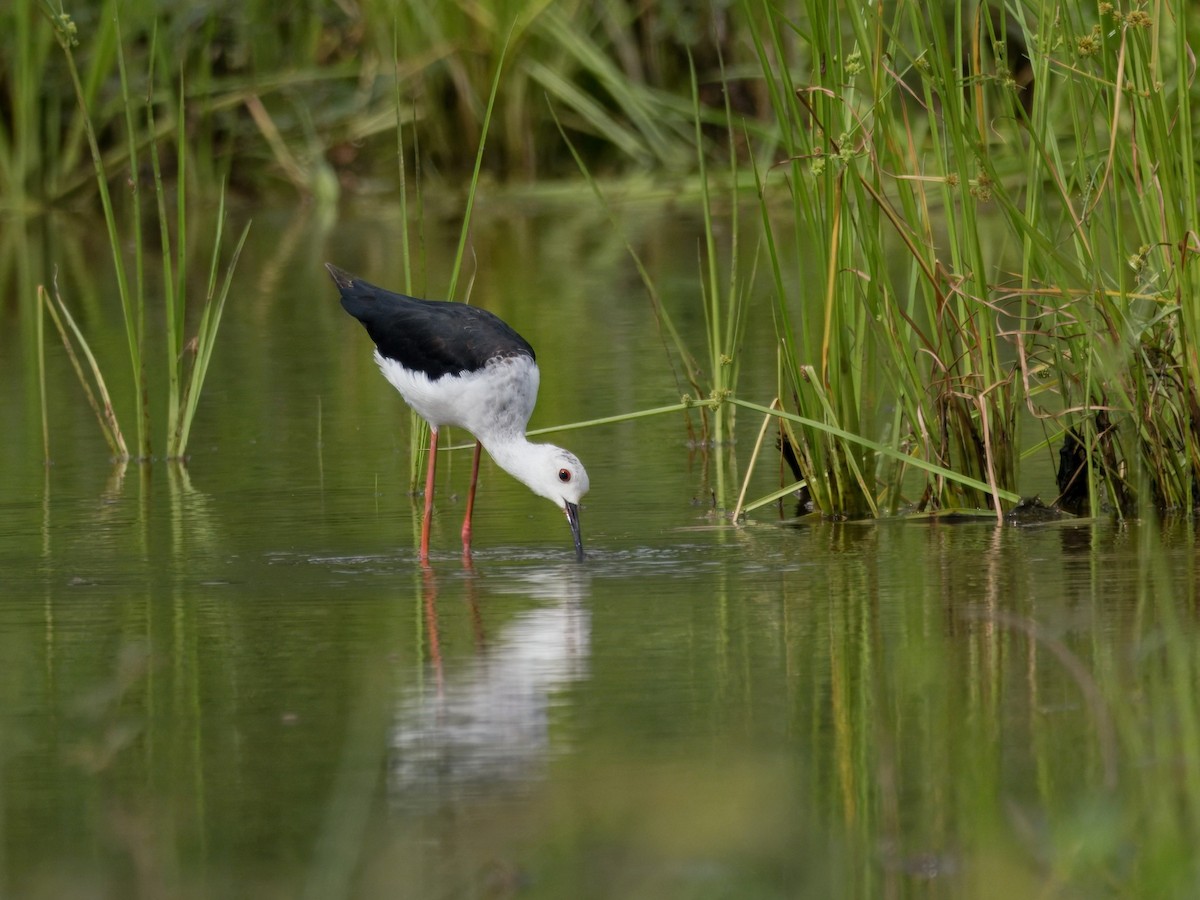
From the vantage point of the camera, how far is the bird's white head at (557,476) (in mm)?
5699

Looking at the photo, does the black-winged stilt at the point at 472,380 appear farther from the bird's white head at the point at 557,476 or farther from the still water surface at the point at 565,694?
the still water surface at the point at 565,694

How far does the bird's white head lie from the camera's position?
5.70 m

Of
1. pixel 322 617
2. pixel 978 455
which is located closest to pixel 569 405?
pixel 978 455

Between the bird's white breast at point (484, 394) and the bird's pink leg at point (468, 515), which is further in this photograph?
the bird's white breast at point (484, 394)

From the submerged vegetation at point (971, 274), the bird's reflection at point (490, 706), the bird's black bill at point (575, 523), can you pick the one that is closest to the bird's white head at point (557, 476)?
the bird's black bill at point (575, 523)

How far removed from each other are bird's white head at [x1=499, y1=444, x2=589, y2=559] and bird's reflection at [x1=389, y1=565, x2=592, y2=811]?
620mm

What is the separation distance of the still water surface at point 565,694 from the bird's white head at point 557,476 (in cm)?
11

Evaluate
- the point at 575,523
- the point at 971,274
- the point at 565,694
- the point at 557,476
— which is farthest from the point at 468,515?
the point at 565,694

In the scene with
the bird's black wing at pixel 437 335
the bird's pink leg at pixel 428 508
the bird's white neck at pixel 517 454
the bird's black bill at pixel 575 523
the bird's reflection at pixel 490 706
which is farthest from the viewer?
the bird's black wing at pixel 437 335

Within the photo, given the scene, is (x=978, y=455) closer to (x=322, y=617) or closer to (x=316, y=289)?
(x=322, y=617)

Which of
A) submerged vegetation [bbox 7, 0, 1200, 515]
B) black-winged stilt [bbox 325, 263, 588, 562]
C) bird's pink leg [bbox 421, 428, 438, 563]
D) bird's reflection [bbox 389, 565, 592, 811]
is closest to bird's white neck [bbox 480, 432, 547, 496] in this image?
black-winged stilt [bbox 325, 263, 588, 562]

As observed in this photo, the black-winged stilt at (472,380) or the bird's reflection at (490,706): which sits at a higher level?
the black-winged stilt at (472,380)

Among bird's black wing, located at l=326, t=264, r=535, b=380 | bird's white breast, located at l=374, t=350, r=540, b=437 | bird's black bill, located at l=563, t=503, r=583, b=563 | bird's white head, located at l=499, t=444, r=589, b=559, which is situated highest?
bird's black wing, located at l=326, t=264, r=535, b=380

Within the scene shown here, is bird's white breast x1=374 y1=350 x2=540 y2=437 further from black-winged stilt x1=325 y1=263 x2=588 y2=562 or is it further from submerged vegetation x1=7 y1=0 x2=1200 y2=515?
submerged vegetation x1=7 y1=0 x2=1200 y2=515
